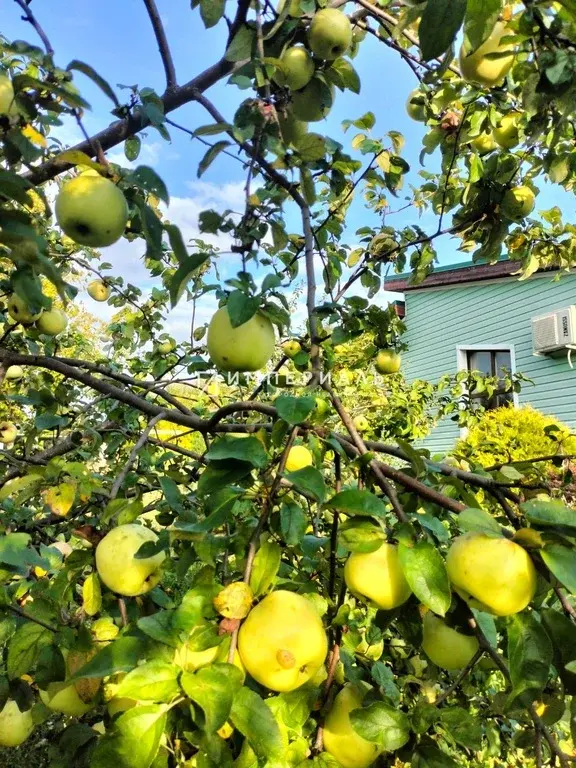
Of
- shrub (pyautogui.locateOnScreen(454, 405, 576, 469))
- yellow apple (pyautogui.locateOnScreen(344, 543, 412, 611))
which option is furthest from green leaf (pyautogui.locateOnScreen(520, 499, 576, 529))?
shrub (pyautogui.locateOnScreen(454, 405, 576, 469))

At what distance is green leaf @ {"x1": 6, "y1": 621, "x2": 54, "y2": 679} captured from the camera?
3.38 feet

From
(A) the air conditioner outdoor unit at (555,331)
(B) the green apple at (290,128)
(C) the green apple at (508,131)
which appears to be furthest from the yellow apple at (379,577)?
(A) the air conditioner outdoor unit at (555,331)

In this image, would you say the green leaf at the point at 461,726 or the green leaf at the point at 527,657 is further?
the green leaf at the point at 461,726

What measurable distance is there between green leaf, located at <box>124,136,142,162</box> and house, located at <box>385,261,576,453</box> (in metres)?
8.07

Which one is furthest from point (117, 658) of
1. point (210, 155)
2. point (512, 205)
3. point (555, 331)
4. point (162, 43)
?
point (555, 331)

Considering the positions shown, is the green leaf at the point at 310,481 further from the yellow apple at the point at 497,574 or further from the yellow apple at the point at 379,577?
the yellow apple at the point at 497,574

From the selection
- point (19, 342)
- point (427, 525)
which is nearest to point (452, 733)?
point (427, 525)

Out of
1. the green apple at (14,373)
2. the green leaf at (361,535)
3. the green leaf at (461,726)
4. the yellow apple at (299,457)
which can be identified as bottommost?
the green leaf at (461,726)

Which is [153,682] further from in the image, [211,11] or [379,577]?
[211,11]

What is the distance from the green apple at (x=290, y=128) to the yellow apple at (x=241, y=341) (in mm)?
509

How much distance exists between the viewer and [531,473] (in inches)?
61.4

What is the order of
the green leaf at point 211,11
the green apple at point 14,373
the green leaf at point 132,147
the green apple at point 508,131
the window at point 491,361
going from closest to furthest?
the green leaf at point 211,11, the green leaf at point 132,147, the green apple at point 508,131, the green apple at point 14,373, the window at point 491,361

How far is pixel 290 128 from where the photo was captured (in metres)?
1.55

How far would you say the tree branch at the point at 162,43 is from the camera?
1.56 meters
